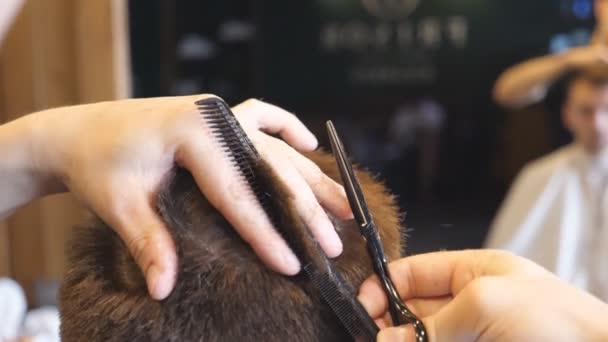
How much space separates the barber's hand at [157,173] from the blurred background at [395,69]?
328 centimetres

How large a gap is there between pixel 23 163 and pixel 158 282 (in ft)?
0.78

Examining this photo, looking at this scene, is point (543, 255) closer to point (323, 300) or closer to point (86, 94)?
point (86, 94)

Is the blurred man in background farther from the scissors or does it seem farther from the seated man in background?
the scissors

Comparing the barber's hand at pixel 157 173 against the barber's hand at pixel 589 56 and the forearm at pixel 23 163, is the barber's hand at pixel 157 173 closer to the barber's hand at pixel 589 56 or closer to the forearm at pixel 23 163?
the forearm at pixel 23 163

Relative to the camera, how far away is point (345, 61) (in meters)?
4.09

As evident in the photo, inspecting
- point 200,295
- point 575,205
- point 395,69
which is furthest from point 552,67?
point 200,295

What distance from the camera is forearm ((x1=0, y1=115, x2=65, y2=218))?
699 millimetres

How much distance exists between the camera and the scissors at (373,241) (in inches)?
25.0

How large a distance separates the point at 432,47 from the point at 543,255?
1976mm

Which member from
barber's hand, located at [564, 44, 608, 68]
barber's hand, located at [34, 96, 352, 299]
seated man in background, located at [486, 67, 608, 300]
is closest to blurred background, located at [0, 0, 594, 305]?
seated man in background, located at [486, 67, 608, 300]

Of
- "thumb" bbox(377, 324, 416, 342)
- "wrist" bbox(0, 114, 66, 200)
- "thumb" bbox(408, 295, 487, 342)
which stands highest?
"wrist" bbox(0, 114, 66, 200)

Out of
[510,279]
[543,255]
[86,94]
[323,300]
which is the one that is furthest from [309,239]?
[543,255]

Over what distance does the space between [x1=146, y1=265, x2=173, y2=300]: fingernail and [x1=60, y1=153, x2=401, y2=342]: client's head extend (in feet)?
0.04

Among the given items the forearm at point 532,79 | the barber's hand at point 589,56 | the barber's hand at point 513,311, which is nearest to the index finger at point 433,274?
the barber's hand at point 513,311
